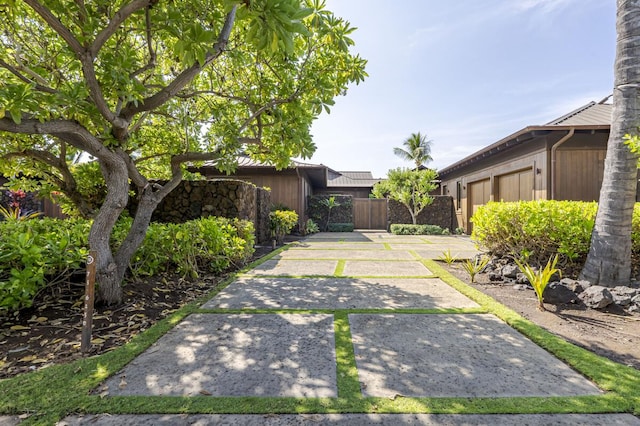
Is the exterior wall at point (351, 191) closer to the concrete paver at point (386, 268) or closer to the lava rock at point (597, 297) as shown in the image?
the concrete paver at point (386, 268)

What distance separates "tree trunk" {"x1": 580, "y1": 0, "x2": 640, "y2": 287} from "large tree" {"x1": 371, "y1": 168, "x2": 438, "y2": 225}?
10302 millimetres

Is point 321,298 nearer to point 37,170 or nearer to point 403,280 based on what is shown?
point 403,280

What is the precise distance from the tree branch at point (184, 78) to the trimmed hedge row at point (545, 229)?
15.5 ft

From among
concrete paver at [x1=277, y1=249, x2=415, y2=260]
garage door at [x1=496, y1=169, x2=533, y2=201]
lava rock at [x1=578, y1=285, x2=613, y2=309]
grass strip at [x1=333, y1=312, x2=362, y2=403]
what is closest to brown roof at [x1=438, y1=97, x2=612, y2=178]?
garage door at [x1=496, y1=169, x2=533, y2=201]

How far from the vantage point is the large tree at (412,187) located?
→ 1356 centimetres

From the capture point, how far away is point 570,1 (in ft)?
17.3

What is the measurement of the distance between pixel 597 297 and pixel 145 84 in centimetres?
611

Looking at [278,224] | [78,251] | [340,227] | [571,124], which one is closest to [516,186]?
[571,124]

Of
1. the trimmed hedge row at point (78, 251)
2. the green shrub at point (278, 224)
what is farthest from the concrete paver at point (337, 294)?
the green shrub at point (278, 224)

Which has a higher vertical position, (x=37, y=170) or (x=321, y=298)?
(x=37, y=170)

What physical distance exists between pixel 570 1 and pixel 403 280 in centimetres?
644

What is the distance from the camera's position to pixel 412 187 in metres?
14.1

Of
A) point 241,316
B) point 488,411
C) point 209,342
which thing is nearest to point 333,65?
point 241,316

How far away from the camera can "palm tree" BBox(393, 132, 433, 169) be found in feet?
88.8
